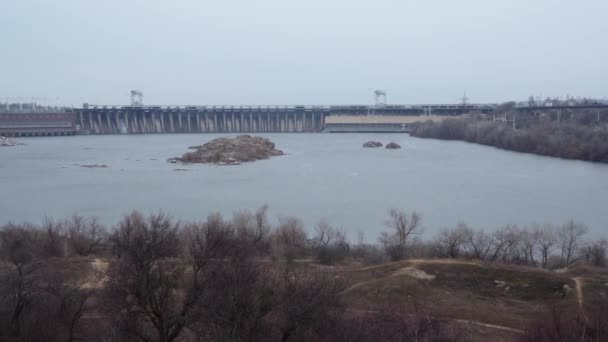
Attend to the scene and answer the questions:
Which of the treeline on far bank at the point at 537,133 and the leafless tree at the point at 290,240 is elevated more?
the treeline on far bank at the point at 537,133

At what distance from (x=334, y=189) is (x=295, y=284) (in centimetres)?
680

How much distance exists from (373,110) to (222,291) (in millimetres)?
29138

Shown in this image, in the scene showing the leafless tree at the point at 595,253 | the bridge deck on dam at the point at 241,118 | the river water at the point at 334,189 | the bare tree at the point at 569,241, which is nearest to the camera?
the leafless tree at the point at 595,253

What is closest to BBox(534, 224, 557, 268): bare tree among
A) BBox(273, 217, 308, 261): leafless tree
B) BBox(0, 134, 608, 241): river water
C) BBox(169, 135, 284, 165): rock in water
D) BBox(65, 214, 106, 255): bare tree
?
BBox(0, 134, 608, 241): river water

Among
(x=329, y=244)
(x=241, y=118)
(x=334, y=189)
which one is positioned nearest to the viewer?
(x=329, y=244)

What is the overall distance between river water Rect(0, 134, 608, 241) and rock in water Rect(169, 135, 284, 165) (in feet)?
2.19

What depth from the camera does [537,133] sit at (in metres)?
17.4

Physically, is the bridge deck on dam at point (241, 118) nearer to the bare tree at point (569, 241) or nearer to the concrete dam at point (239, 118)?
the concrete dam at point (239, 118)

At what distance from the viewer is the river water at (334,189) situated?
7879mm

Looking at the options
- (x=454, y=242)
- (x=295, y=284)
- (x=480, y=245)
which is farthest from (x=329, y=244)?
(x=295, y=284)

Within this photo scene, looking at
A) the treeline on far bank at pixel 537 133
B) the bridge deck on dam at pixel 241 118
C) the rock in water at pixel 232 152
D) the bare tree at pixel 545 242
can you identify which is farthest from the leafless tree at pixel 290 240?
the bridge deck on dam at pixel 241 118

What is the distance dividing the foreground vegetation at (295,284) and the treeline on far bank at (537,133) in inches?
370

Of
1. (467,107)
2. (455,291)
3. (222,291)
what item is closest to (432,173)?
(455,291)

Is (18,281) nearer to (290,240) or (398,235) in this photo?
(290,240)
